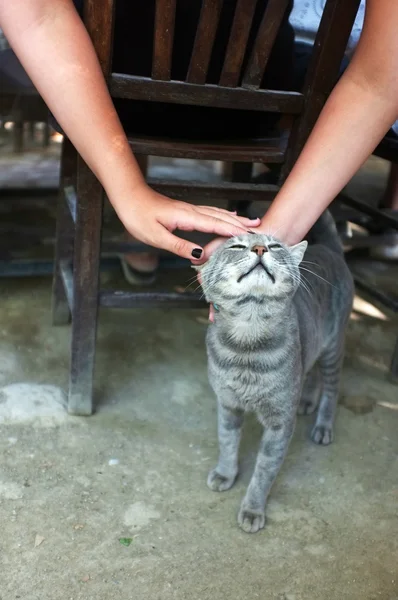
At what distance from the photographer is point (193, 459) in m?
1.49

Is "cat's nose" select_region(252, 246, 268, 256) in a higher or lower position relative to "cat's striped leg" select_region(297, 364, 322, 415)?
higher

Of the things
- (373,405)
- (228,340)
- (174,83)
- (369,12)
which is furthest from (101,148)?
(373,405)

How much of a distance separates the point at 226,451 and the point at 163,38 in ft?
2.85

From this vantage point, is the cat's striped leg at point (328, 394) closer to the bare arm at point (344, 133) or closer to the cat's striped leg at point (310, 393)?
the cat's striped leg at point (310, 393)

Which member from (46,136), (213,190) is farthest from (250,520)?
(46,136)

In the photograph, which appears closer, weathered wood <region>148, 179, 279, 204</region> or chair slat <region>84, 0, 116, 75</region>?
chair slat <region>84, 0, 116, 75</region>

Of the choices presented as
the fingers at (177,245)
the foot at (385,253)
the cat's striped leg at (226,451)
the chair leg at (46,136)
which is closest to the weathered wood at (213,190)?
the fingers at (177,245)

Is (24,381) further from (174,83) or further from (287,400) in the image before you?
(174,83)

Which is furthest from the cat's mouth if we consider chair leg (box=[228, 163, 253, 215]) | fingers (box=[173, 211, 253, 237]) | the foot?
the foot

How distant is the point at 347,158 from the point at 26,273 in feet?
3.78

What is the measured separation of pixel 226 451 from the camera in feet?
4.58

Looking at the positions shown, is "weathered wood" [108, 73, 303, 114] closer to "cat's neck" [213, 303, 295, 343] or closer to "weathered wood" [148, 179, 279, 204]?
"weathered wood" [148, 179, 279, 204]

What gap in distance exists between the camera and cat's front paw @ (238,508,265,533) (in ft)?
4.27

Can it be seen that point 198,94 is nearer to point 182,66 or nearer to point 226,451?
point 182,66
